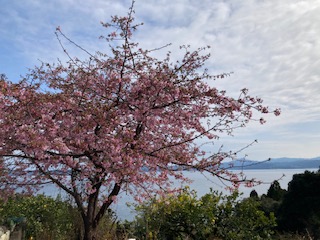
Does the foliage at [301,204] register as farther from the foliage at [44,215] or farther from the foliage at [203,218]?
the foliage at [44,215]

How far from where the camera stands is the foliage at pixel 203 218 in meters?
6.98

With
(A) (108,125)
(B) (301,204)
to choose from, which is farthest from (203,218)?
(B) (301,204)

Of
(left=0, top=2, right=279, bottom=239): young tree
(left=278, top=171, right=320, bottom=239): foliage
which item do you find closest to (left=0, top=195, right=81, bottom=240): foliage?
(left=0, top=2, right=279, bottom=239): young tree

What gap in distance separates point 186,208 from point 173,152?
1.76 m

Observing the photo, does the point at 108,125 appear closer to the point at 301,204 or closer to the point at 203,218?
the point at 203,218

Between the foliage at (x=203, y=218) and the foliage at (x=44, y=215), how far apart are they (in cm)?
147

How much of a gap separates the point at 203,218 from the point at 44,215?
3621mm

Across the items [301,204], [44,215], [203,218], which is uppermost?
[44,215]

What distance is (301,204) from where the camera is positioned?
13617 millimetres

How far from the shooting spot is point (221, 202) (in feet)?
23.9

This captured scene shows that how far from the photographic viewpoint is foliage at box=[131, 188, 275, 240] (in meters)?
6.98

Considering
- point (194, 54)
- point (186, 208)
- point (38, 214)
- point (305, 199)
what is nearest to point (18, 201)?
point (38, 214)

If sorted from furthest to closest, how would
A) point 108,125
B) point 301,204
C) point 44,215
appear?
point 301,204 → point 44,215 → point 108,125

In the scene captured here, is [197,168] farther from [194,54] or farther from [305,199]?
[305,199]
